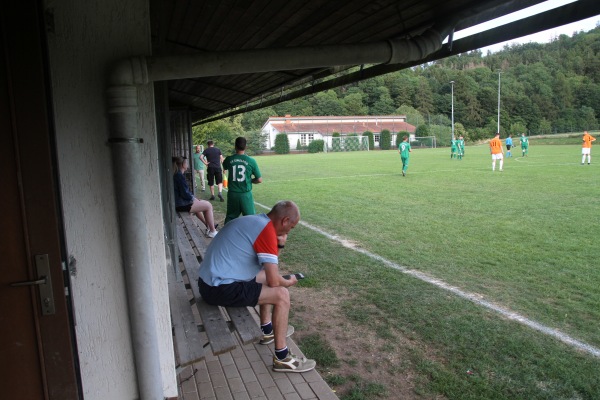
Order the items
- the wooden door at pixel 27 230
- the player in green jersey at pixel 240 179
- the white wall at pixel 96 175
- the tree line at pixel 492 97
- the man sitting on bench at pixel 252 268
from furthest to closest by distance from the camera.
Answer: the tree line at pixel 492 97 → the player in green jersey at pixel 240 179 → the man sitting on bench at pixel 252 268 → the white wall at pixel 96 175 → the wooden door at pixel 27 230

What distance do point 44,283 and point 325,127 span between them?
68722mm

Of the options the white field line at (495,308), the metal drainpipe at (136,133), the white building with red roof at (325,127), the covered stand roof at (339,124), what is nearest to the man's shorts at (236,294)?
the metal drainpipe at (136,133)

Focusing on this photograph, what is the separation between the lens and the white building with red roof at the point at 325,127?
64.9m

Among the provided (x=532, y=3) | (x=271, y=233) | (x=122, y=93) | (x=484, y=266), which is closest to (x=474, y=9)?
(x=532, y=3)

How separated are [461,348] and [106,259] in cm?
291

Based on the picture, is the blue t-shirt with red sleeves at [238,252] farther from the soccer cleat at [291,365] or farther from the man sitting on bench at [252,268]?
the soccer cleat at [291,365]

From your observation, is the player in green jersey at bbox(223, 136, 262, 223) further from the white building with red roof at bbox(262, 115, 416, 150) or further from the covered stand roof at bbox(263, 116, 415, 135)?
the covered stand roof at bbox(263, 116, 415, 135)

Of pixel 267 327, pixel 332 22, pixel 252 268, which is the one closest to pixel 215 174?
pixel 267 327

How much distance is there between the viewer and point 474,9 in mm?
3002

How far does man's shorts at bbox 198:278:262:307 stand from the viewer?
3309 millimetres

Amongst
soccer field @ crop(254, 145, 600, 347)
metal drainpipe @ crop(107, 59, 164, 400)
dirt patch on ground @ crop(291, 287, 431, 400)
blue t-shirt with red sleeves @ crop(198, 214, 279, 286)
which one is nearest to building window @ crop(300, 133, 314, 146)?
soccer field @ crop(254, 145, 600, 347)

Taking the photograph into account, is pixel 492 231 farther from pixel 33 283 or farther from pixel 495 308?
pixel 33 283

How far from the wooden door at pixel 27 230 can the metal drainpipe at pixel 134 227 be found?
1.32 ft

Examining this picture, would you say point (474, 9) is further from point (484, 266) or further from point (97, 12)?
point (484, 266)
